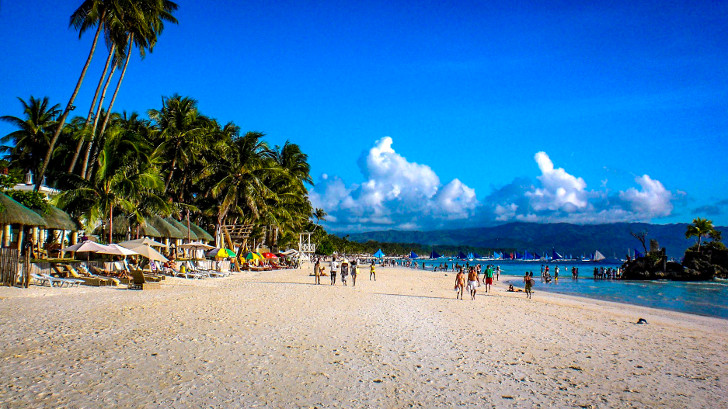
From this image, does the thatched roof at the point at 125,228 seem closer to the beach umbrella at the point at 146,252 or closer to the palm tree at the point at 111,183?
the palm tree at the point at 111,183

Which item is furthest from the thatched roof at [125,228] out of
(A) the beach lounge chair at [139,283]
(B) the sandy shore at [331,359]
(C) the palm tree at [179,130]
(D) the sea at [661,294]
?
(D) the sea at [661,294]

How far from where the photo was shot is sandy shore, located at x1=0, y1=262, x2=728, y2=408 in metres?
5.21

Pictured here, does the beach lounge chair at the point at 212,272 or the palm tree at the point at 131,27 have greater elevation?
the palm tree at the point at 131,27

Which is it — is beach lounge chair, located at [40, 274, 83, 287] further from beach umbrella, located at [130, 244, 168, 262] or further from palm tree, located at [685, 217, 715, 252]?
palm tree, located at [685, 217, 715, 252]

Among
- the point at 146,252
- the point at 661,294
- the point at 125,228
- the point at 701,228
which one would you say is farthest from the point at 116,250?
the point at 701,228

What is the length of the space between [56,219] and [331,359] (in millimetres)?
17060

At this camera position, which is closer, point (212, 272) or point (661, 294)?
point (212, 272)

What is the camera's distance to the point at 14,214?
1501 centimetres

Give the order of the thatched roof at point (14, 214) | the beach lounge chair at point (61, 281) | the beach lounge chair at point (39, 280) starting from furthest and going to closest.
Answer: the beach lounge chair at point (61, 281) → the beach lounge chair at point (39, 280) → the thatched roof at point (14, 214)

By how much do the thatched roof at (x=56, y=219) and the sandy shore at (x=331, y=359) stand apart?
6.86m

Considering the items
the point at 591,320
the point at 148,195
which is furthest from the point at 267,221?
the point at 591,320

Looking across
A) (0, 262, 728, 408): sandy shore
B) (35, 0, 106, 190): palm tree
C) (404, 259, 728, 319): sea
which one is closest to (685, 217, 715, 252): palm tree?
(404, 259, 728, 319): sea

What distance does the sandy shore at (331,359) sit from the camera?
521 centimetres

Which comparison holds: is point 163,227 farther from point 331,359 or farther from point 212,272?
point 331,359
